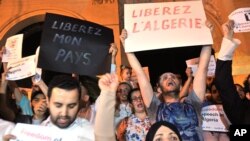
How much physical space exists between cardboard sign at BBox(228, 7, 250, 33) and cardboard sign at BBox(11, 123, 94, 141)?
1617mm

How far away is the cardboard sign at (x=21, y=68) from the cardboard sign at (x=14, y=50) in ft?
0.16

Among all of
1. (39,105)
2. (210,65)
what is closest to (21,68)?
(39,105)

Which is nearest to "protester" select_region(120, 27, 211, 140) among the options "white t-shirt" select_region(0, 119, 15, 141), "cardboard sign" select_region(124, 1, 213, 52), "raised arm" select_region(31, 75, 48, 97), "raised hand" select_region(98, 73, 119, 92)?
"cardboard sign" select_region(124, 1, 213, 52)

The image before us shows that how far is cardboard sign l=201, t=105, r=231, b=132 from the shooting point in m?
3.74

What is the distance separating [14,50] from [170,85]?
162 centimetres

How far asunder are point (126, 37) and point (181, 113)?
2.72ft

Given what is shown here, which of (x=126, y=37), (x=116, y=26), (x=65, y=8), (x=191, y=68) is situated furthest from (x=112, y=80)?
(x=65, y=8)

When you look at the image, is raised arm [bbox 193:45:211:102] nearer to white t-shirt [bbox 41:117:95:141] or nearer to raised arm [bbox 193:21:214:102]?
raised arm [bbox 193:21:214:102]

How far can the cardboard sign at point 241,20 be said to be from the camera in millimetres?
3502

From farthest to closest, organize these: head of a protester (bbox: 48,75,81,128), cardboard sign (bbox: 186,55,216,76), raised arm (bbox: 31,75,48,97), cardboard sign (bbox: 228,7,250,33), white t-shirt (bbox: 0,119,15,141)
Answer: cardboard sign (bbox: 186,55,216,76)
raised arm (bbox: 31,75,48,97)
cardboard sign (bbox: 228,7,250,33)
white t-shirt (bbox: 0,119,15,141)
head of a protester (bbox: 48,75,81,128)

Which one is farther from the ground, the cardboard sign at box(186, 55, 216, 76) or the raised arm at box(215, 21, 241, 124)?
the cardboard sign at box(186, 55, 216, 76)

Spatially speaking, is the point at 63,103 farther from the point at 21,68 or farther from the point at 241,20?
the point at 241,20

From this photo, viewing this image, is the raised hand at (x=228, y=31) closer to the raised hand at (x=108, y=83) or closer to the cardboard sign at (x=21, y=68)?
the raised hand at (x=108, y=83)

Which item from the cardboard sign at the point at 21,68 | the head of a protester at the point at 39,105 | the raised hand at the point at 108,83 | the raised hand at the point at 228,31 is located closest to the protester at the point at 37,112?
the head of a protester at the point at 39,105
